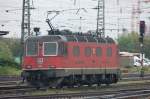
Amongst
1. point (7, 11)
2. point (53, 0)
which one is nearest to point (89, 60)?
point (7, 11)

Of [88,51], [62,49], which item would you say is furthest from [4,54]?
[62,49]

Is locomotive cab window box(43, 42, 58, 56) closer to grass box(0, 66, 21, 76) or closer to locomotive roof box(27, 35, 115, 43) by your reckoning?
locomotive roof box(27, 35, 115, 43)

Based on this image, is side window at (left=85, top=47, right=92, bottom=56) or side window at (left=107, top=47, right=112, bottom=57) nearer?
side window at (left=85, top=47, right=92, bottom=56)

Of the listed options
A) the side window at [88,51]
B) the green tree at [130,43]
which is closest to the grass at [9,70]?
the side window at [88,51]

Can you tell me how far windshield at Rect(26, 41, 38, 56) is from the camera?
2897 cm

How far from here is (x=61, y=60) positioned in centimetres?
2836

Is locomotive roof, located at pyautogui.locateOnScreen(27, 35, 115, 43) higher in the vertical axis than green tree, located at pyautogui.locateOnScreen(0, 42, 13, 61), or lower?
higher

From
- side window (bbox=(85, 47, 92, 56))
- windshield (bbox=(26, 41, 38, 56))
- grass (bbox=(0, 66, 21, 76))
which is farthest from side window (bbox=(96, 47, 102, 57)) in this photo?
grass (bbox=(0, 66, 21, 76))

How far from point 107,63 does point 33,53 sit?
16.6 feet

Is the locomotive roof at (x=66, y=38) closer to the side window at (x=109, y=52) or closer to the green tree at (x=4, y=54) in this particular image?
the side window at (x=109, y=52)

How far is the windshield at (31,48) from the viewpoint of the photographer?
2897 cm

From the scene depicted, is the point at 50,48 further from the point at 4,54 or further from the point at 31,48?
the point at 4,54

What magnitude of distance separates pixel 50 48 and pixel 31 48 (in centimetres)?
113

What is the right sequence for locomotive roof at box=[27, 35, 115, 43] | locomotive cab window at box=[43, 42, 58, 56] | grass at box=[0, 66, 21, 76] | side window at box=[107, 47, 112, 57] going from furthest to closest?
grass at box=[0, 66, 21, 76] → side window at box=[107, 47, 112, 57] → locomotive roof at box=[27, 35, 115, 43] → locomotive cab window at box=[43, 42, 58, 56]
